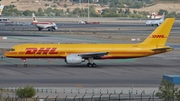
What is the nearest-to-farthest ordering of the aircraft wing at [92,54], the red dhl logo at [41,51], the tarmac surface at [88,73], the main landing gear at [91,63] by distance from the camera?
the tarmac surface at [88,73] < the red dhl logo at [41,51] < the aircraft wing at [92,54] < the main landing gear at [91,63]

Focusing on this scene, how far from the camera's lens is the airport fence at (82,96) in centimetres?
4503

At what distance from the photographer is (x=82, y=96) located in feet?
155

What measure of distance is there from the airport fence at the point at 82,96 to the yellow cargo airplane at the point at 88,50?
19.1 m

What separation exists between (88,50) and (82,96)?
885 inches

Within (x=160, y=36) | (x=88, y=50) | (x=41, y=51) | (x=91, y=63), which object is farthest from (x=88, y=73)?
(x=160, y=36)

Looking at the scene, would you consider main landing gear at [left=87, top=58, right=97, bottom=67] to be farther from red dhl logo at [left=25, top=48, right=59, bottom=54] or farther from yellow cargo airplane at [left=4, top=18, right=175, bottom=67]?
red dhl logo at [left=25, top=48, right=59, bottom=54]

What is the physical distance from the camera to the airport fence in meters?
45.0

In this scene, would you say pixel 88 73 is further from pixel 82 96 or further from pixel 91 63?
pixel 82 96

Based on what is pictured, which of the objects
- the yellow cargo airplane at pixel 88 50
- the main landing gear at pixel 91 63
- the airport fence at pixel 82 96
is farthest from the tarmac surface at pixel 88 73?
Answer: the airport fence at pixel 82 96

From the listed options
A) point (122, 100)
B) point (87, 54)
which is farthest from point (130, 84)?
point (87, 54)

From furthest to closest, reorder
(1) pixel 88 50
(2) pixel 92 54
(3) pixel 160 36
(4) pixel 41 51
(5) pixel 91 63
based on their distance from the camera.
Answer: (3) pixel 160 36 < (1) pixel 88 50 < (5) pixel 91 63 < (2) pixel 92 54 < (4) pixel 41 51

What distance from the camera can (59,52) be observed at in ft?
226

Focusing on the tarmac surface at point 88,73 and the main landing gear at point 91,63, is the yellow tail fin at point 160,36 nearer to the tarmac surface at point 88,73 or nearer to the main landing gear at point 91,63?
the tarmac surface at point 88,73

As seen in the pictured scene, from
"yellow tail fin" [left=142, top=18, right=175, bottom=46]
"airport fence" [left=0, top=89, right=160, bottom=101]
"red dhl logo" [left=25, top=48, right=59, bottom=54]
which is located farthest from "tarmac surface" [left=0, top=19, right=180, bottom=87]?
"airport fence" [left=0, top=89, right=160, bottom=101]
